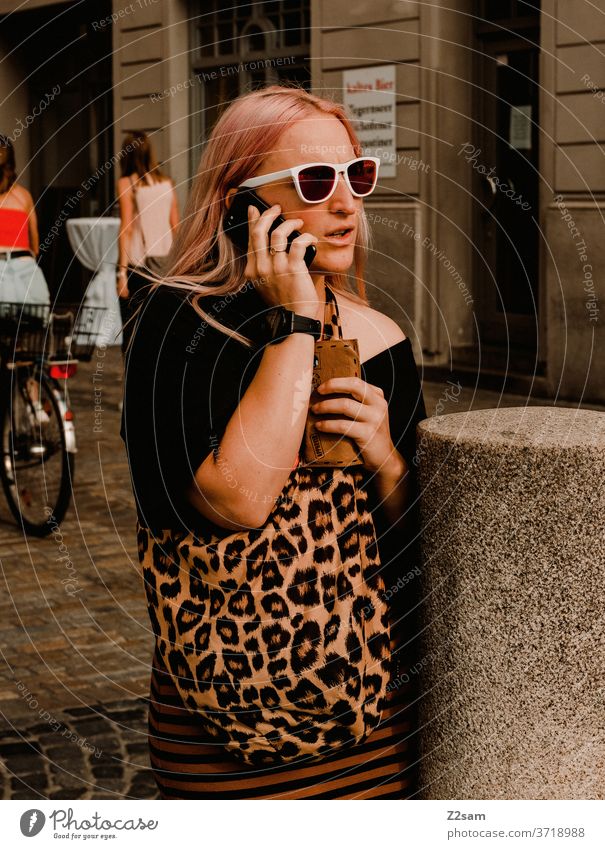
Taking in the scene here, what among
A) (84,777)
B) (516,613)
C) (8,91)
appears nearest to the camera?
(516,613)

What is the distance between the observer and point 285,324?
6.54ft

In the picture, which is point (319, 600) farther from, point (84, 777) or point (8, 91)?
point (8, 91)

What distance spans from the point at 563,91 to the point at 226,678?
9.67 m

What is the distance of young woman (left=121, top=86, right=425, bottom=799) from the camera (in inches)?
77.1

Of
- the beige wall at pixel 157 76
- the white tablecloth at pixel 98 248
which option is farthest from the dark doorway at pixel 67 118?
the beige wall at pixel 157 76

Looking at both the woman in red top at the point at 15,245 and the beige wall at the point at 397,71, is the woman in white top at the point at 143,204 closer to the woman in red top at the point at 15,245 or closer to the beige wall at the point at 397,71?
the woman in red top at the point at 15,245

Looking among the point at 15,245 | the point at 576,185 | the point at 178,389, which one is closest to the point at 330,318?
the point at 178,389

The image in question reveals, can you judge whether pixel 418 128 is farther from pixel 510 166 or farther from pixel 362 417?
pixel 362 417

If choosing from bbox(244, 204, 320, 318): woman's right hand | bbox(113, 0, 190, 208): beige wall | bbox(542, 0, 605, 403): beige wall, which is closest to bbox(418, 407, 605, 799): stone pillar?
bbox(244, 204, 320, 318): woman's right hand

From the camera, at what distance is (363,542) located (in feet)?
6.77

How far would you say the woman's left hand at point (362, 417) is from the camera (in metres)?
2.02

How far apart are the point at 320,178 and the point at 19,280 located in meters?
5.85

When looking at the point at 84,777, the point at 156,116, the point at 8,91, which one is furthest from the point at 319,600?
the point at 8,91
